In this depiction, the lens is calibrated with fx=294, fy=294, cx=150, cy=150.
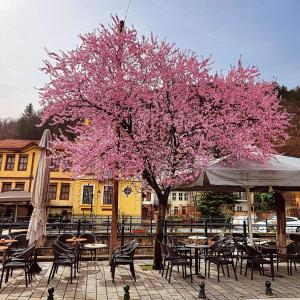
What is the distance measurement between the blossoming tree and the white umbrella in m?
0.87

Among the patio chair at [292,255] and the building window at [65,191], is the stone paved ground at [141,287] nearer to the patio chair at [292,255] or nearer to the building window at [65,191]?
the patio chair at [292,255]

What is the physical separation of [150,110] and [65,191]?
28.5 m

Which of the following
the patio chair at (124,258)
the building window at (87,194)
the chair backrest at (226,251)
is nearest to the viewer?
the patio chair at (124,258)

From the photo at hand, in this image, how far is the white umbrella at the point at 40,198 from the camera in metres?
8.07

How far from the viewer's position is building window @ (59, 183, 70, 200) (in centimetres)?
3428

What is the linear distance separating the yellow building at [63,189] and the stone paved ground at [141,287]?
24.4 meters

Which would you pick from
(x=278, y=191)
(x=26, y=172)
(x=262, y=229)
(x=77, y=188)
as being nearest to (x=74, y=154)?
(x=278, y=191)

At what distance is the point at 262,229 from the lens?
882 inches

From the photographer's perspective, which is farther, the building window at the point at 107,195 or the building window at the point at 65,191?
the building window at the point at 65,191

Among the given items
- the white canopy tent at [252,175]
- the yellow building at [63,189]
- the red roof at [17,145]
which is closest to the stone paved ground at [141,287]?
the white canopy tent at [252,175]

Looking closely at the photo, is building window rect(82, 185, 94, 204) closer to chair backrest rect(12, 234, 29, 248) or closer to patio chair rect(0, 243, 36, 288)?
chair backrest rect(12, 234, 29, 248)

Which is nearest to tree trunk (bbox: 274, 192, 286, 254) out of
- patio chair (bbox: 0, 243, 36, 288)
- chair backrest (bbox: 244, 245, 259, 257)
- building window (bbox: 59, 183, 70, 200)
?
chair backrest (bbox: 244, 245, 259, 257)

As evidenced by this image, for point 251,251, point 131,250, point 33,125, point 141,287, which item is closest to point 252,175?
point 251,251

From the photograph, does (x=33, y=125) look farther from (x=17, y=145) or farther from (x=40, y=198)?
(x=40, y=198)
